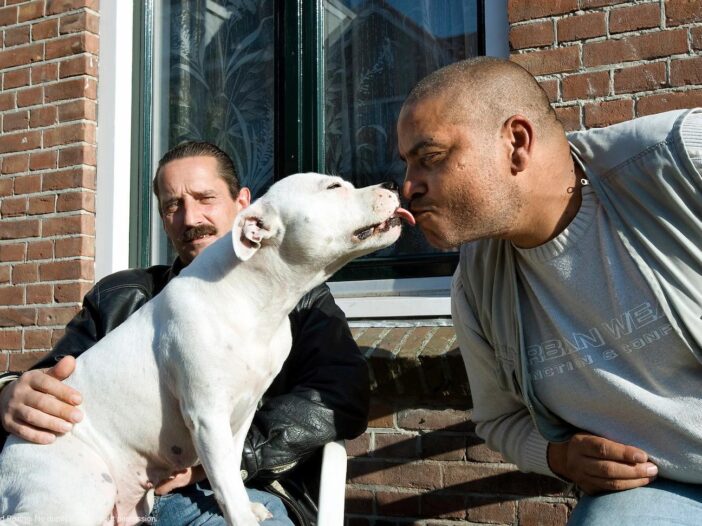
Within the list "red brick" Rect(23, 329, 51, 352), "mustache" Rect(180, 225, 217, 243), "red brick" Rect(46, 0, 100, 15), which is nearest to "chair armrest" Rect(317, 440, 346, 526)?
"mustache" Rect(180, 225, 217, 243)

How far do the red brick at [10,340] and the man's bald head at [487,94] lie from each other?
2.85m

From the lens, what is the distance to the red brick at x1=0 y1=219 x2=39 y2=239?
4359mm

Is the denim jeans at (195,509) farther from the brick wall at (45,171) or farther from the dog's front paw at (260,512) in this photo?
the brick wall at (45,171)

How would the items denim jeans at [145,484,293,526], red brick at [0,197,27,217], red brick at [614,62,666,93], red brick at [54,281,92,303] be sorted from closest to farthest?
denim jeans at [145,484,293,526], red brick at [614,62,666,93], red brick at [54,281,92,303], red brick at [0,197,27,217]

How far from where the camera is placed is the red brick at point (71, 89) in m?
4.36

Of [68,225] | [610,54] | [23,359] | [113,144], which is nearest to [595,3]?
[610,54]

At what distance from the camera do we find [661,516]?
208cm

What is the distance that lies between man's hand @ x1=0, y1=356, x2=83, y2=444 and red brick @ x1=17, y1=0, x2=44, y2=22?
9.09ft

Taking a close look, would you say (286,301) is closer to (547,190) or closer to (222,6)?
(547,190)

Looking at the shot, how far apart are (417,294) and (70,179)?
1884 mm

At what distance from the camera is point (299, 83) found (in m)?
4.25

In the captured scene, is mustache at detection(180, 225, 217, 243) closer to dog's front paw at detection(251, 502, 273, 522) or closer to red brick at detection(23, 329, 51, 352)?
dog's front paw at detection(251, 502, 273, 522)

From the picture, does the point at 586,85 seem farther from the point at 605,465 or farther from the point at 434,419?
the point at 605,465

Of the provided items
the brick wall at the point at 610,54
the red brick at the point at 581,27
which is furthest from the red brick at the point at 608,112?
the red brick at the point at 581,27
